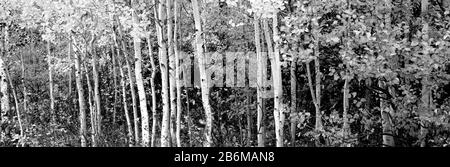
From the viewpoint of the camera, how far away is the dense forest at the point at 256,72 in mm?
7527

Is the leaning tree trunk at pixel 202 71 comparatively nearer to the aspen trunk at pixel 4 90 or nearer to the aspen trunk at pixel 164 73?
the aspen trunk at pixel 164 73

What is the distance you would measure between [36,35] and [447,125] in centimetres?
1971

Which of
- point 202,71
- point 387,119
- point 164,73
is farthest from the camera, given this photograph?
point 164,73

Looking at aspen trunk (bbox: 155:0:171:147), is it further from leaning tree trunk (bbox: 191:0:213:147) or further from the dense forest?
leaning tree trunk (bbox: 191:0:213:147)

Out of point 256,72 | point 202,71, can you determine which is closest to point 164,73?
point 202,71

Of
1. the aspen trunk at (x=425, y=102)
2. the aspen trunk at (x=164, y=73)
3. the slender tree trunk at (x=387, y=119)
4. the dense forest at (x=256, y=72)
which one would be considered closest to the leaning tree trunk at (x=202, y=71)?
the dense forest at (x=256, y=72)

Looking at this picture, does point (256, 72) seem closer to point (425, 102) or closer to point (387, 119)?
point (387, 119)

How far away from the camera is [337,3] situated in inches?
357

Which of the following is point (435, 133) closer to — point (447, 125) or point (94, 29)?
point (447, 125)

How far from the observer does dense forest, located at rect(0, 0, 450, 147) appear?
753 centimetres

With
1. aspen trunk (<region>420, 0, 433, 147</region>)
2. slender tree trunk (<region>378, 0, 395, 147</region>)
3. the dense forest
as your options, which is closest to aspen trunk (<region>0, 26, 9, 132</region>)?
the dense forest

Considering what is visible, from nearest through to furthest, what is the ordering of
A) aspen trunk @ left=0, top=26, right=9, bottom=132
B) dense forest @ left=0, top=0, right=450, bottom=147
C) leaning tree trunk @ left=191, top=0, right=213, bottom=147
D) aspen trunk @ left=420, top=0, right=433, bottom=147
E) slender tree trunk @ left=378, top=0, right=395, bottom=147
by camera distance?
aspen trunk @ left=420, top=0, right=433, bottom=147, dense forest @ left=0, top=0, right=450, bottom=147, slender tree trunk @ left=378, top=0, right=395, bottom=147, leaning tree trunk @ left=191, top=0, right=213, bottom=147, aspen trunk @ left=0, top=26, right=9, bottom=132

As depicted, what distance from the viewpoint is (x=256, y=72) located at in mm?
15359
